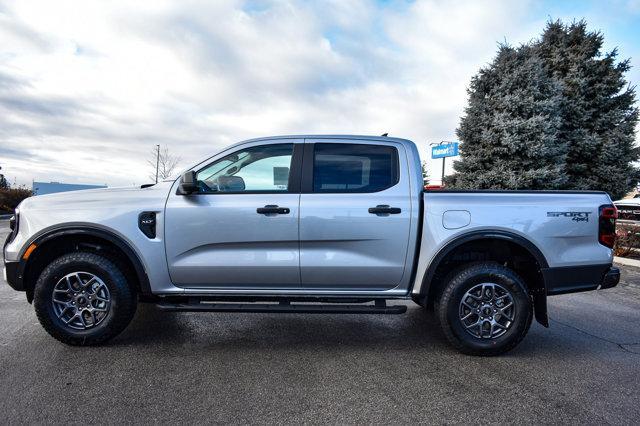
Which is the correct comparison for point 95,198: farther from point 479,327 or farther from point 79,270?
point 479,327

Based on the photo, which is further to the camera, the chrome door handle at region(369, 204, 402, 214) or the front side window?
the front side window

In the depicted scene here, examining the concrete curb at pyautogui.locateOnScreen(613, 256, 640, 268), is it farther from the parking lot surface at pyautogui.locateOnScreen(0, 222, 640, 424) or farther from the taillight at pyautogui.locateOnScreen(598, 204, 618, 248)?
the taillight at pyautogui.locateOnScreen(598, 204, 618, 248)

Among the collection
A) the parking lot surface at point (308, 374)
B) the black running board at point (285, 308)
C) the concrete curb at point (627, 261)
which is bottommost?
the parking lot surface at point (308, 374)

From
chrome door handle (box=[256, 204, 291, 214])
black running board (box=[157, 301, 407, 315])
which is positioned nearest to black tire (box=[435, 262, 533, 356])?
black running board (box=[157, 301, 407, 315])

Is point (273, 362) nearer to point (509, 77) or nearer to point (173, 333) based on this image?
point (173, 333)

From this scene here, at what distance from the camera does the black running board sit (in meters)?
3.45

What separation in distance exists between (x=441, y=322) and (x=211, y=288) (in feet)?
6.84

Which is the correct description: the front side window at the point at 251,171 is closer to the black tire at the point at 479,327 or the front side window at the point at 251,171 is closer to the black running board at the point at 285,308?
the black running board at the point at 285,308

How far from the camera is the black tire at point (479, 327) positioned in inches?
136

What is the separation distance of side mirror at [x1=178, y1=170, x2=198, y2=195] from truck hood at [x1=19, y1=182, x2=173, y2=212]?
0.86 ft

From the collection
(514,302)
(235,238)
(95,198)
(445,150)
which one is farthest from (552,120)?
(95,198)

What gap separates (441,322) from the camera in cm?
352

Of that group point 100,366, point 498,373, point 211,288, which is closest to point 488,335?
point 498,373

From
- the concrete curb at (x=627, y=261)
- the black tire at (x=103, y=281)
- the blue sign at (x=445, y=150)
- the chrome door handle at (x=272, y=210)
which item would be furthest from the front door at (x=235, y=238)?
the blue sign at (x=445, y=150)
